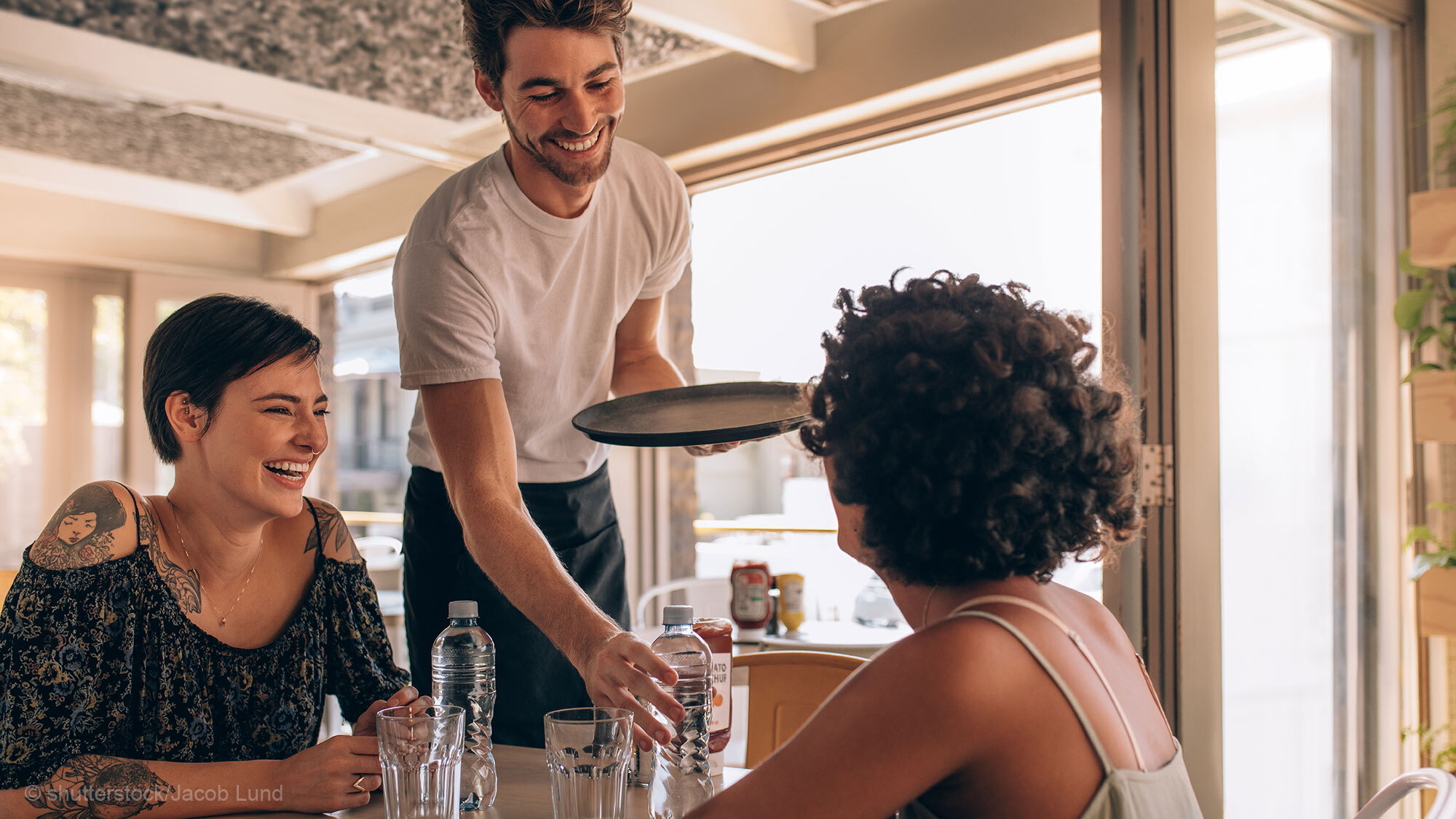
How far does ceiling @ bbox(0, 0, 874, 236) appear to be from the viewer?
11.1ft

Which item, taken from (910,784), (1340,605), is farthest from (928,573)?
(1340,605)

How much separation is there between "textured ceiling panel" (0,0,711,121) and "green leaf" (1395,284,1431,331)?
95.4 inches

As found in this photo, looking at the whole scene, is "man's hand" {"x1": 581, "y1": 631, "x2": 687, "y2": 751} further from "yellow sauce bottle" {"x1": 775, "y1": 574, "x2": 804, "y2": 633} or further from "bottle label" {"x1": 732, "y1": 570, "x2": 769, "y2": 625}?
"yellow sauce bottle" {"x1": 775, "y1": 574, "x2": 804, "y2": 633}

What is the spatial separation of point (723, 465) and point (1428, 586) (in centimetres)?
276

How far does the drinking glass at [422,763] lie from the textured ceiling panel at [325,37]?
9.40 feet

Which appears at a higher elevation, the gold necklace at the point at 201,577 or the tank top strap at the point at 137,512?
the tank top strap at the point at 137,512

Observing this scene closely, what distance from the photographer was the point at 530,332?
170 cm

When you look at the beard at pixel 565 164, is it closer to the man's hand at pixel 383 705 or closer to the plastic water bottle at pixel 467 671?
the plastic water bottle at pixel 467 671

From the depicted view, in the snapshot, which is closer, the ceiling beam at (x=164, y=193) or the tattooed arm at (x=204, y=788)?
the tattooed arm at (x=204, y=788)

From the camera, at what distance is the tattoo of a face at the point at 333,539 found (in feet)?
5.18

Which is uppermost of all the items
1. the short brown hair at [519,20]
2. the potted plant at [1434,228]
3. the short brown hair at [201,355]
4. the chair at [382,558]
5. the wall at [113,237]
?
the wall at [113,237]

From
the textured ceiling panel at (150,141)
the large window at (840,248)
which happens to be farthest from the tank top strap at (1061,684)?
the textured ceiling panel at (150,141)

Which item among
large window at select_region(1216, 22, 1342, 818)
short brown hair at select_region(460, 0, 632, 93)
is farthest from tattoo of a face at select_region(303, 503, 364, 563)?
large window at select_region(1216, 22, 1342, 818)

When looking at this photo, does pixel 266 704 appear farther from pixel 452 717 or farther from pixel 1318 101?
pixel 1318 101
